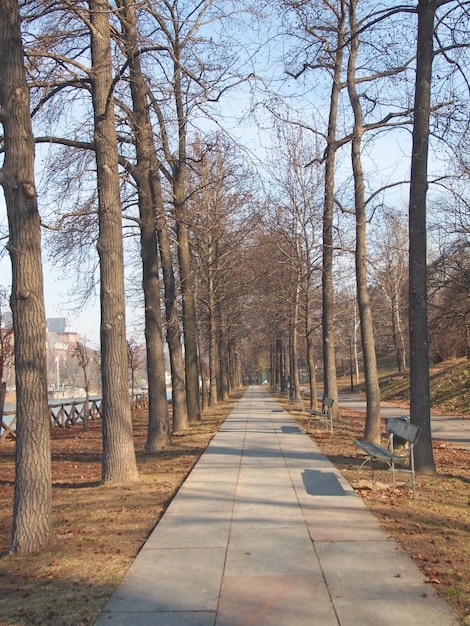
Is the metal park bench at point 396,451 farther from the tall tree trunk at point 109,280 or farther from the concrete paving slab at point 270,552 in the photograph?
the tall tree trunk at point 109,280

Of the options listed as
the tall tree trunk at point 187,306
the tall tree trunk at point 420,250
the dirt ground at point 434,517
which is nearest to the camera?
the dirt ground at point 434,517

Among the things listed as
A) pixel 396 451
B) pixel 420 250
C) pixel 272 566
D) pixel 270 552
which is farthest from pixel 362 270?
pixel 272 566

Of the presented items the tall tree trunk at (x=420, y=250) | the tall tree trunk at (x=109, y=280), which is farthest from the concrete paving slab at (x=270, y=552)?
the tall tree trunk at (x=420, y=250)

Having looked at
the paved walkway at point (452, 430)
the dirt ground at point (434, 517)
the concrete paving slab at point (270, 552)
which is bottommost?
the paved walkway at point (452, 430)

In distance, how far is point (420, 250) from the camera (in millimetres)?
9406

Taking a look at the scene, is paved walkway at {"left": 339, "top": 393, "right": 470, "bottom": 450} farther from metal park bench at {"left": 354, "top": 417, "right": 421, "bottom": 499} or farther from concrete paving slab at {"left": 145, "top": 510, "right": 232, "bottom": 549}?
concrete paving slab at {"left": 145, "top": 510, "right": 232, "bottom": 549}

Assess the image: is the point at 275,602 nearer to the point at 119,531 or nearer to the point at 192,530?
the point at 192,530

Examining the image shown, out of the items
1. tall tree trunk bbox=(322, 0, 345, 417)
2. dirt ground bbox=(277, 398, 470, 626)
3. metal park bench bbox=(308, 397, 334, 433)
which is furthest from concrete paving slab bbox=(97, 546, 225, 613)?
tall tree trunk bbox=(322, 0, 345, 417)

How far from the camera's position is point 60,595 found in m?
4.70

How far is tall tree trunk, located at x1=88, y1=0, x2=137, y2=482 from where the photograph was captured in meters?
8.95

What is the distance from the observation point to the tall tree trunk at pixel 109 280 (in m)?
8.95

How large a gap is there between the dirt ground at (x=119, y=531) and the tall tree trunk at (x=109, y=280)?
1.81ft

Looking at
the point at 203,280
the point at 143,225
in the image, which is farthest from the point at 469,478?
the point at 203,280

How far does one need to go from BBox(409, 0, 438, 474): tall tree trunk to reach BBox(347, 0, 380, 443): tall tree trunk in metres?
3.11
